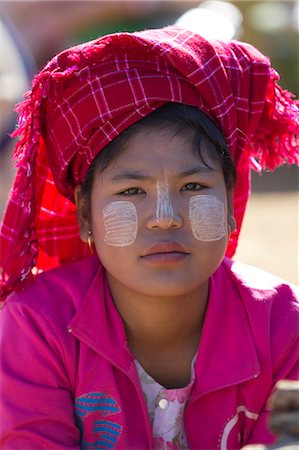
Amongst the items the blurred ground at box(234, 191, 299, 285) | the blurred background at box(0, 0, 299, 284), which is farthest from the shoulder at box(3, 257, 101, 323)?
the blurred background at box(0, 0, 299, 284)

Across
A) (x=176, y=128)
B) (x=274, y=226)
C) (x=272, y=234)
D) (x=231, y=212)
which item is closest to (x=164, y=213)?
(x=176, y=128)

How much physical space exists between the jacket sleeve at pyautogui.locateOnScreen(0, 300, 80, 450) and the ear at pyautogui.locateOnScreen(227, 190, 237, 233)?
0.65 meters

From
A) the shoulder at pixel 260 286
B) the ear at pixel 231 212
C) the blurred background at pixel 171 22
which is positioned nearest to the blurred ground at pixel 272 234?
the blurred background at pixel 171 22

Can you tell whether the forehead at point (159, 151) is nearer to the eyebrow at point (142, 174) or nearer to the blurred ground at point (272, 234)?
the eyebrow at point (142, 174)

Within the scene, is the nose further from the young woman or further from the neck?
the neck

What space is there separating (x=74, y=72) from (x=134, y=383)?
0.93 meters

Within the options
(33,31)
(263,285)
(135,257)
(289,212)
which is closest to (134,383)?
(135,257)

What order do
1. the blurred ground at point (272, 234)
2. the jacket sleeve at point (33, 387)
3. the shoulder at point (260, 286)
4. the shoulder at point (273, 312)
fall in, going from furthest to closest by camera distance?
the blurred ground at point (272, 234) → the shoulder at point (260, 286) → the shoulder at point (273, 312) → the jacket sleeve at point (33, 387)

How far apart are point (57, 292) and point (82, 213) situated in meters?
0.27

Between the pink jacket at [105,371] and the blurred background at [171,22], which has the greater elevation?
the pink jacket at [105,371]

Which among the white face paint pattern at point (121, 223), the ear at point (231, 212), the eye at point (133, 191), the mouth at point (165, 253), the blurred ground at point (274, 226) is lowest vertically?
the blurred ground at point (274, 226)

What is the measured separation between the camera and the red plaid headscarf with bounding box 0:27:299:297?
9.02ft

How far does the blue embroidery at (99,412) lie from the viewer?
269 cm

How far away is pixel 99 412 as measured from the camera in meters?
2.69
